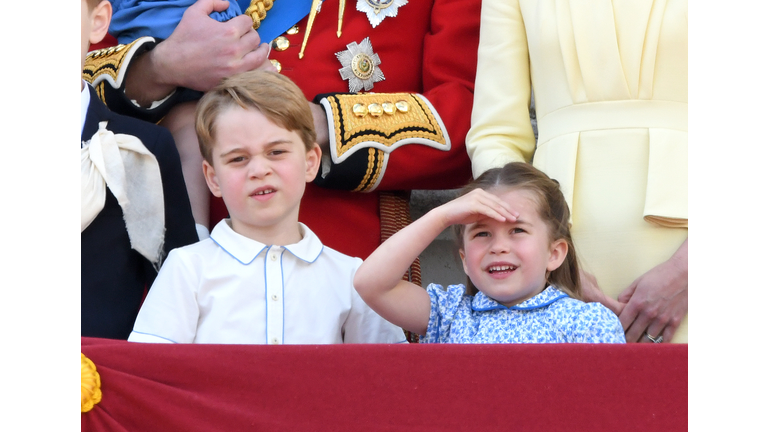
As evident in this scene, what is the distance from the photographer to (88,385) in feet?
4.28

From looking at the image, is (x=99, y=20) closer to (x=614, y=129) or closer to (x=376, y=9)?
(x=376, y=9)

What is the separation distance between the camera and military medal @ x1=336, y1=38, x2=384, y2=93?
251cm

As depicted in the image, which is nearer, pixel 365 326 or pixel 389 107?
pixel 365 326

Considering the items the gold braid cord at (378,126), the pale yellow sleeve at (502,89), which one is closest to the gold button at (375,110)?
the gold braid cord at (378,126)

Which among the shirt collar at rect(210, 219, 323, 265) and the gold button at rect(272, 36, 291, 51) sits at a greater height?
the gold button at rect(272, 36, 291, 51)

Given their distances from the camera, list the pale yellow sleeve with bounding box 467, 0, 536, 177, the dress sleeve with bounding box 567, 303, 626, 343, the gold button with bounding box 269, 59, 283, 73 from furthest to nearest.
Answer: the gold button with bounding box 269, 59, 283, 73
the pale yellow sleeve with bounding box 467, 0, 536, 177
the dress sleeve with bounding box 567, 303, 626, 343

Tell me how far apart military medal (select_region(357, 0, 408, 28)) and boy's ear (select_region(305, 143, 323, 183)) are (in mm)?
594

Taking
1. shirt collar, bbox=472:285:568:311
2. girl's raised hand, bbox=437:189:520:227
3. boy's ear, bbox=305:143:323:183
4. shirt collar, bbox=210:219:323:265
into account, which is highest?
boy's ear, bbox=305:143:323:183

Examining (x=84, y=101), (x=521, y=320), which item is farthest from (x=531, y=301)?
(x=84, y=101)

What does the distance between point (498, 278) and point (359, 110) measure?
1.97 ft

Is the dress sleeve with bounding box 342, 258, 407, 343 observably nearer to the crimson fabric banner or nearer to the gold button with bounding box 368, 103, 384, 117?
the gold button with bounding box 368, 103, 384, 117

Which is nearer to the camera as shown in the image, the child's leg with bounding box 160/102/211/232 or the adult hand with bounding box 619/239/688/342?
the adult hand with bounding box 619/239/688/342

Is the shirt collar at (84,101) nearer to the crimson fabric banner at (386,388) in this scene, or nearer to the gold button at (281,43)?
the gold button at (281,43)

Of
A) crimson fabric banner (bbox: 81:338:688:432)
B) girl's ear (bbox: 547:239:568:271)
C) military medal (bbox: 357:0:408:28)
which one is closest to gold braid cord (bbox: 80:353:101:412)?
crimson fabric banner (bbox: 81:338:688:432)
